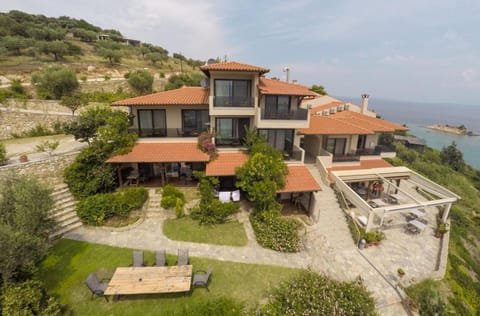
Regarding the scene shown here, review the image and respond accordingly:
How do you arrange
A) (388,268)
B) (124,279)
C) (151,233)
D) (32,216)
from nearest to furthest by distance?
(32,216) < (124,279) < (388,268) < (151,233)

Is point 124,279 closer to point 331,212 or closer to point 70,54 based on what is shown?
point 331,212

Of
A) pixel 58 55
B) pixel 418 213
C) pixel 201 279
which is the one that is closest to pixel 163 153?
A: pixel 201 279

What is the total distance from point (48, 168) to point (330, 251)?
70.4ft

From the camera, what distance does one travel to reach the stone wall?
50.0ft

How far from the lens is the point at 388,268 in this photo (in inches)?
515

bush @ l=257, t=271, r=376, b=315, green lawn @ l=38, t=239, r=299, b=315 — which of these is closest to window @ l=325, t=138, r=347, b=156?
green lawn @ l=38, t=239, r=299, b=315

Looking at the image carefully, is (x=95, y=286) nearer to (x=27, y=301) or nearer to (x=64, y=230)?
(x=27, y=301)

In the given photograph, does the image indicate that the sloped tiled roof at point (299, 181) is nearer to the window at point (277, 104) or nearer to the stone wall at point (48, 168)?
the window at point (277, 104)

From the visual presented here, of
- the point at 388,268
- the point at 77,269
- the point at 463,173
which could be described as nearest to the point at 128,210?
the point at 77,269

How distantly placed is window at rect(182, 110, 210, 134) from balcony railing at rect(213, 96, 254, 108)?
2.79m

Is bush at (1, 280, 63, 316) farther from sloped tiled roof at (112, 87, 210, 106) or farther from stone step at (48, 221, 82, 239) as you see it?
sloped tiled roof at (112, 87, 210, 106)

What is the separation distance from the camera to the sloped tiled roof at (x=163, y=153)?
16594 millimetres

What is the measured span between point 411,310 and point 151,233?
15.3m

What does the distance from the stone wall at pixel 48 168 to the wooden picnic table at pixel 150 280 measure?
11.0 metres
